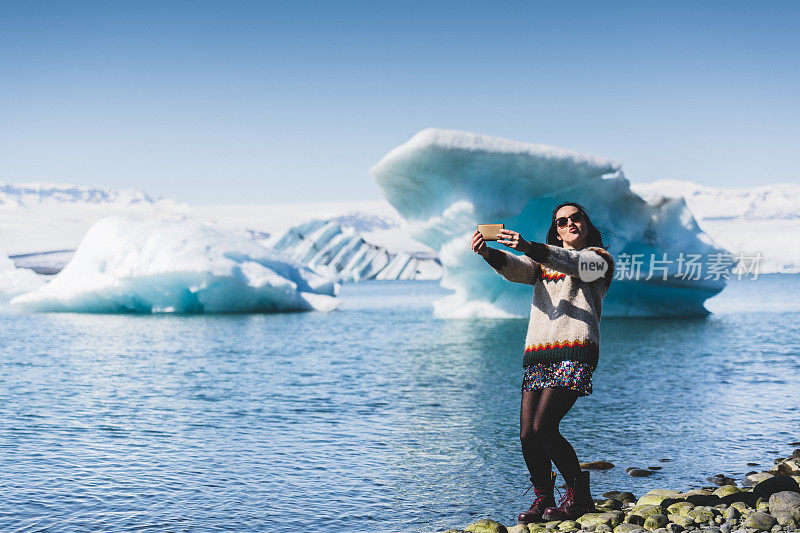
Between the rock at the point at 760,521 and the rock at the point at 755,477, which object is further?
the rock at the point at 755,477

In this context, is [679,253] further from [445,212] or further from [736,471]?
[736,471]

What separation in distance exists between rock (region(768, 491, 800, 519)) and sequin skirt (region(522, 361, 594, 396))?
4.81 ft

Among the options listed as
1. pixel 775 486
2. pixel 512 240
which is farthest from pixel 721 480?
pixel 512 240

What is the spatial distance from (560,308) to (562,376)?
313 millimetres

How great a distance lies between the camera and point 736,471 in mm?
6164

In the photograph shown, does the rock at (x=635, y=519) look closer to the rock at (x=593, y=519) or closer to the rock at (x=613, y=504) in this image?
the rock at (x=593, y=519)

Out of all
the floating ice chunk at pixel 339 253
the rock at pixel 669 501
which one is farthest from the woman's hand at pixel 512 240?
the floating ice chunk at pixel 339 253

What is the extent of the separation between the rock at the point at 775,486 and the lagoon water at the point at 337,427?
0.93 metres

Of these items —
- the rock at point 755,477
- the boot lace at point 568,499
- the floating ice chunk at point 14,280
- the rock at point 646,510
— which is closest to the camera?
the boot lace at point 568,499

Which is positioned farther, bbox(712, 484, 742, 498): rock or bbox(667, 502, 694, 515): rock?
bbox(712, 484, 742, 498): rock

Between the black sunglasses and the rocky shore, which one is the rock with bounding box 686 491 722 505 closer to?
the rocky shore

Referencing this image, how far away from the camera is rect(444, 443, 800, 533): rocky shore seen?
4090 mm

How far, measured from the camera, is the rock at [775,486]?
475cm

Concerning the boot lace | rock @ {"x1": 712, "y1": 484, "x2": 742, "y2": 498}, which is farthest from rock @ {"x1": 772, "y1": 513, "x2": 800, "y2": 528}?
the boot lace
